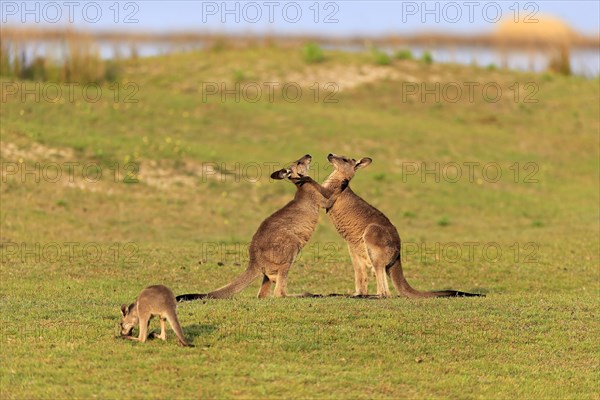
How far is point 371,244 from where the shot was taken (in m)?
12.6

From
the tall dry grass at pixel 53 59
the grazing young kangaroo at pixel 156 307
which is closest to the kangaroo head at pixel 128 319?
the grazing young kangaroo at pixel 156 307

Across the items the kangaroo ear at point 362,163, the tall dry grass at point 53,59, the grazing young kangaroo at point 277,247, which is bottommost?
the grazing young kangaroo at point 277,247

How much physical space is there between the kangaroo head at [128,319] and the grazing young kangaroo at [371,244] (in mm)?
3483

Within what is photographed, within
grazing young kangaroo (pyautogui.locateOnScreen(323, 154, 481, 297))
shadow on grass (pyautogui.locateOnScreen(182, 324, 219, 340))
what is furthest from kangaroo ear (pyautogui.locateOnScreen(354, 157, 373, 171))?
shadow on grass (pyautogui.locateOnScreen(182, 324, 219, 340))

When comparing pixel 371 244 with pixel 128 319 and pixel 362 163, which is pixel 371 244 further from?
pixel 128 319

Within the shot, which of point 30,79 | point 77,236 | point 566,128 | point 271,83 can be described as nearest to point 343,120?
point 271,83

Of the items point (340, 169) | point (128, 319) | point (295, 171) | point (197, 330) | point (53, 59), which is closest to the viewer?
point (128, 319)

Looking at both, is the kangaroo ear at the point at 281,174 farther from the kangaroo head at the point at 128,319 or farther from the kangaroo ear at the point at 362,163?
the kangaroo head at the point at 128,319

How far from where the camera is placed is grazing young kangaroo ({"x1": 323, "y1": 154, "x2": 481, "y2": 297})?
12.6 metres

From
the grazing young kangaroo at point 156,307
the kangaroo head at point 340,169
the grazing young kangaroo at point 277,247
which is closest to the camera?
the grazing young kangaroo at point 156,307

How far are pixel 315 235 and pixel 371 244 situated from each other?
9595mm

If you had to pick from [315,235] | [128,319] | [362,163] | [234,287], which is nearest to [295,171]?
[362,163]

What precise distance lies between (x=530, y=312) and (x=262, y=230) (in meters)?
3.34

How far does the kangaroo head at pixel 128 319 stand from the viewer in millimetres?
10156
